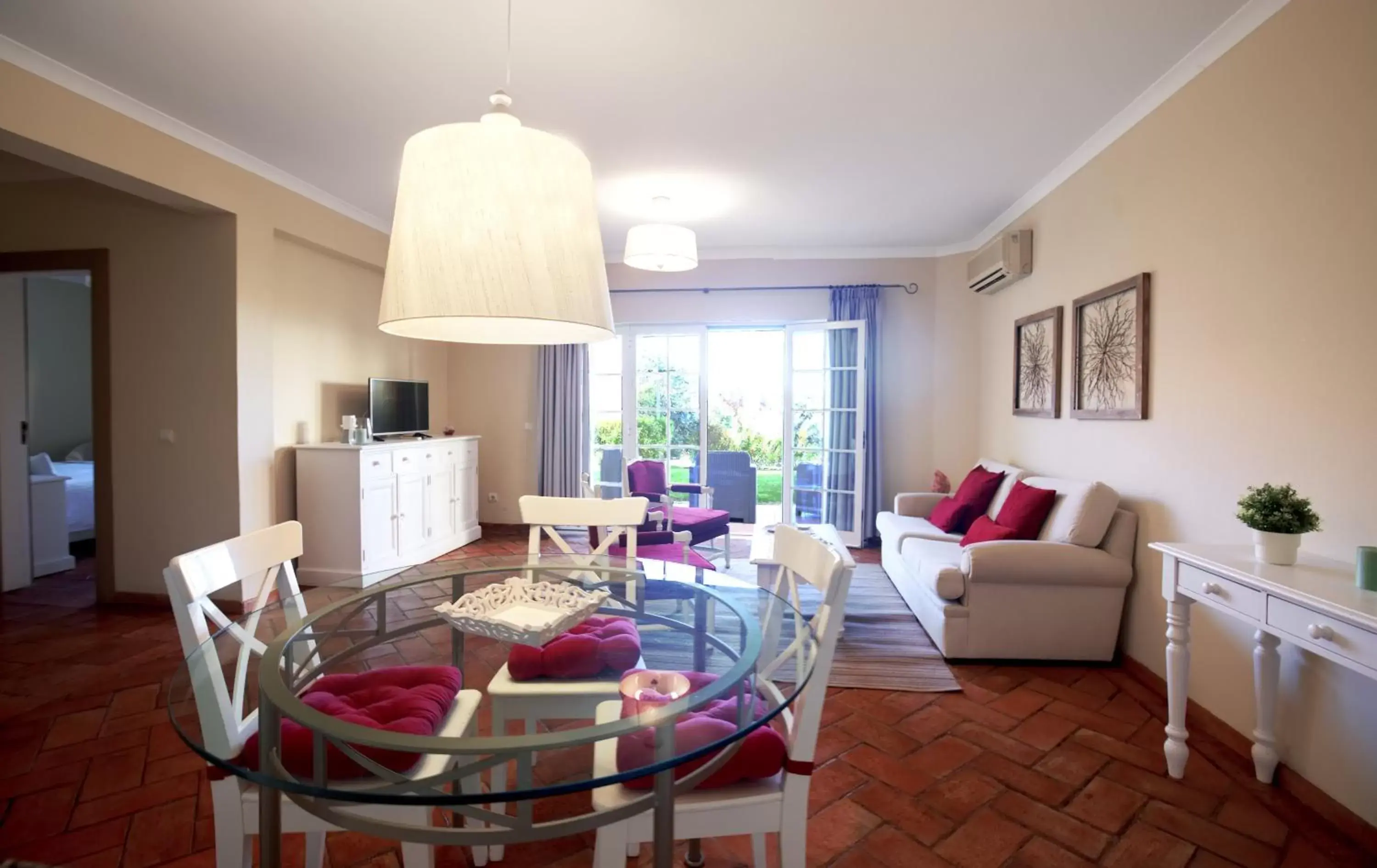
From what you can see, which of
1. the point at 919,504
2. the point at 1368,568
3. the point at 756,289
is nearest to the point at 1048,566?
the point at 1368,568

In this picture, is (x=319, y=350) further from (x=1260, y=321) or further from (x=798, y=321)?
(x=1260, y=321)

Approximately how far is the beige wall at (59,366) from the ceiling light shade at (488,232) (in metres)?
6.81

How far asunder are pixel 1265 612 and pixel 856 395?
3.67 metres

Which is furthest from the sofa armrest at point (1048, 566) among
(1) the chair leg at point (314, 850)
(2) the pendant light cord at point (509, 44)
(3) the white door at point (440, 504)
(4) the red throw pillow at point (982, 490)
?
(3) the white door at point (440, 504)

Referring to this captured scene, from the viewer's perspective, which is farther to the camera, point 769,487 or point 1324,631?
point 769,487

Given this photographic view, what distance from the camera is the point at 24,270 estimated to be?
143 inches

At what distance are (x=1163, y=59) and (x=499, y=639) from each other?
10.4 feet

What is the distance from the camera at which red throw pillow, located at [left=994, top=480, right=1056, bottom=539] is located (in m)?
3.12

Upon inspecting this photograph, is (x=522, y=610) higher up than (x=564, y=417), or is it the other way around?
(x=564, y=417)

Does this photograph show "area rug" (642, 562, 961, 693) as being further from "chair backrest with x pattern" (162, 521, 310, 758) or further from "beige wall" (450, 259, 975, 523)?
"beige wall" (450, 259, 975, 523)

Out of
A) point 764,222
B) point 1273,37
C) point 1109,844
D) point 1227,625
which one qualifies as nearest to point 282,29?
point 764,222

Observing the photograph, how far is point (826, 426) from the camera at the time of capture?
5.40 meters

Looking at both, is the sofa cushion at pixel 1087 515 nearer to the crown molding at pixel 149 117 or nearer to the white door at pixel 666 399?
the white door at pixel 666 399

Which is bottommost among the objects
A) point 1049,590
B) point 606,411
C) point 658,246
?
point 1049,590
